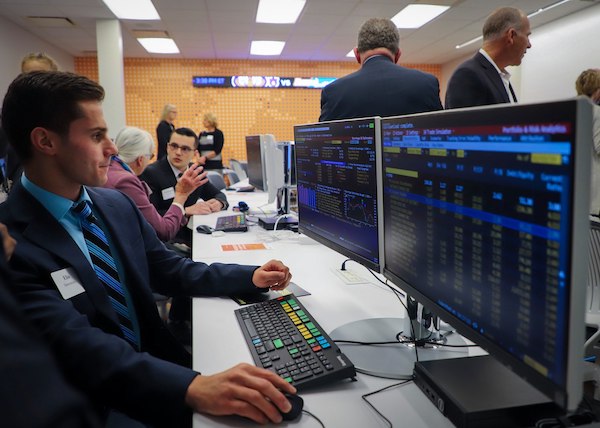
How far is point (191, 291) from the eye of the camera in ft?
4.71

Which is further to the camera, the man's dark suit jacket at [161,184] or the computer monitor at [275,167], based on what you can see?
the man's dark suit jacket at [161,184]

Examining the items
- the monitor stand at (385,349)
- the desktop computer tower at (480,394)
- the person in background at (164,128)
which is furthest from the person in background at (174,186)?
the person in background at (164,128)

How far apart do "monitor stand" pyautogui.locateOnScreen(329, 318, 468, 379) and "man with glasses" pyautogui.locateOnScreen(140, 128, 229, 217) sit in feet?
Result: 7.08

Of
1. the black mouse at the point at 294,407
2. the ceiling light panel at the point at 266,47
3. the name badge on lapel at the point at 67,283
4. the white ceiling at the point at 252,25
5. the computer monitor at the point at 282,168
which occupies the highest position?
the ceiling light panel at the point at 266,47

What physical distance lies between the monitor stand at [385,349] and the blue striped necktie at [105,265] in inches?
22.8

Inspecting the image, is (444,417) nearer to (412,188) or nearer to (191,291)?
(412,188)

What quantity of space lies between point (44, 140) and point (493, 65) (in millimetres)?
2271

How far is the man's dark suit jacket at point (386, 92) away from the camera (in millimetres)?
2307

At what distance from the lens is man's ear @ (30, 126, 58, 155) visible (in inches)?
46.6

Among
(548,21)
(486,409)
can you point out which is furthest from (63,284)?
(548,21)

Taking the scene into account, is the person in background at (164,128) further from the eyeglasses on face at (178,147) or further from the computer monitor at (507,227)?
the computer monitor at (507,227)

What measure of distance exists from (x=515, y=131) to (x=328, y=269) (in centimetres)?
116

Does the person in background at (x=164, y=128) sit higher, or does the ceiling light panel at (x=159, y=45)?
the ceiling light panel at (x=159, y=45)

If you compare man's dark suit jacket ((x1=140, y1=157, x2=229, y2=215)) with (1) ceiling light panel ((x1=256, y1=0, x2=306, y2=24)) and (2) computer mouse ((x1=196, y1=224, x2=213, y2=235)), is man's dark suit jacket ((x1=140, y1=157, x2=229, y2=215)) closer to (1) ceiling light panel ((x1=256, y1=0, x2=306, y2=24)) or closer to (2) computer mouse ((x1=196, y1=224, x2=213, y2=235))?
(2) computer mouse ((x1=196, y1=224, x2=213, y2=235))
